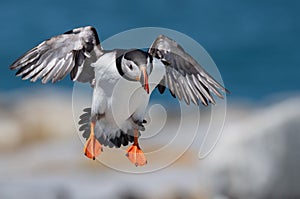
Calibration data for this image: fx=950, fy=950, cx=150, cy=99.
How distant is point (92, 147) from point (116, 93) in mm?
278

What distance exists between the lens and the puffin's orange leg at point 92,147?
13.2 feet

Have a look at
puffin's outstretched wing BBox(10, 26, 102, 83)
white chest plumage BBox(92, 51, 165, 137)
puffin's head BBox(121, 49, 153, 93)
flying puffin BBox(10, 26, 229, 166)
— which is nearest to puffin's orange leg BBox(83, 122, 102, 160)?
flying puffin BBox(10, 26, 229, 166)

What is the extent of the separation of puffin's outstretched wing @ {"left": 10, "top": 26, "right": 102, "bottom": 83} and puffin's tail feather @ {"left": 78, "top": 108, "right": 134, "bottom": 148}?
260 millimetres

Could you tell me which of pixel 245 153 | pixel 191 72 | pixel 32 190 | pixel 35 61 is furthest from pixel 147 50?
pixel 32 190

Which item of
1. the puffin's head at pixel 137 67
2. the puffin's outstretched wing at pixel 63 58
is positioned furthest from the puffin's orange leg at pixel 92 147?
the puffin's head at pixel 137 67

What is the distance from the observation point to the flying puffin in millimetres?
3916

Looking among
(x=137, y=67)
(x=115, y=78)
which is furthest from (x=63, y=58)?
(x=137, y=67)

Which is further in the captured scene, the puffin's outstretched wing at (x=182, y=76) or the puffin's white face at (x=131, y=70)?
the puffin's outstretched wing at (x=182, y=76)

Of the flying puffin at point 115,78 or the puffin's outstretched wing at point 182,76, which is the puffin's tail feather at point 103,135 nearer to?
the flying puffin at point 115,78

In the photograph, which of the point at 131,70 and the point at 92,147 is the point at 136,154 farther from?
the point at 131,70

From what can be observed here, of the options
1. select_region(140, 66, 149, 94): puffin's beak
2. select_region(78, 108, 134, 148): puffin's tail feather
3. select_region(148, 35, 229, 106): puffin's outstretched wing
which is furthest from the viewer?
select_region(78, 108, 134, 148): puffin's tail feather

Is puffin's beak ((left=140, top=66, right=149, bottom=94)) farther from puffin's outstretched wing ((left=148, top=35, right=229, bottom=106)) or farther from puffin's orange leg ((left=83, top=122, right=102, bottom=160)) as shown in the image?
puffin's orange leg ((left=83, top=122, right=102, bottom=160))

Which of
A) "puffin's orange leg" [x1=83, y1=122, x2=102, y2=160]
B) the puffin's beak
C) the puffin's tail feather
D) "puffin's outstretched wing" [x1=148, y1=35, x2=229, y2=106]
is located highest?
"puffin's outstretched wing" [x1=148, y1=35, x2=229, y2=106]

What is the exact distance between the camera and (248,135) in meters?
12.8
